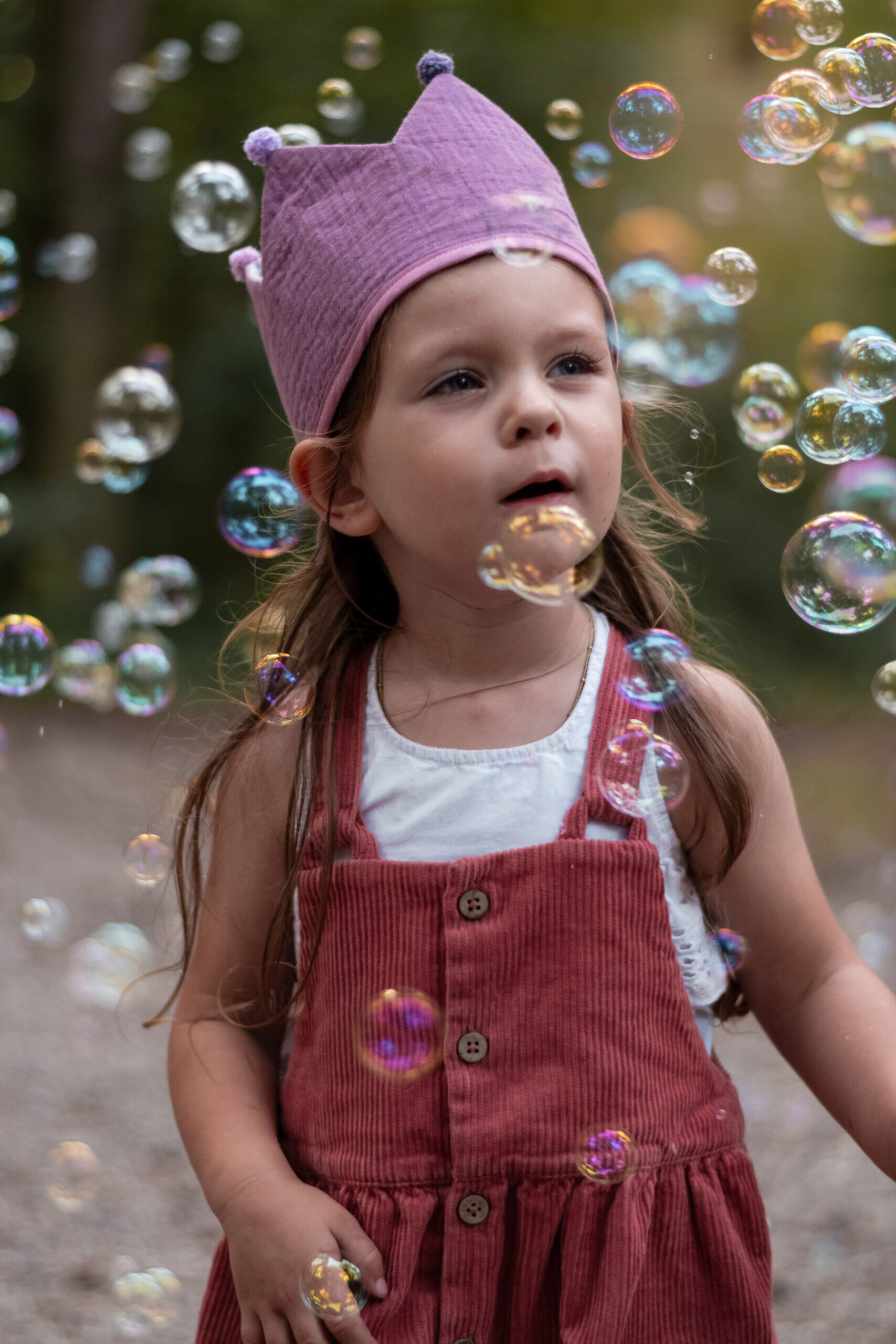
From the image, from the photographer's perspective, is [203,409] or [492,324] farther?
[203,409]

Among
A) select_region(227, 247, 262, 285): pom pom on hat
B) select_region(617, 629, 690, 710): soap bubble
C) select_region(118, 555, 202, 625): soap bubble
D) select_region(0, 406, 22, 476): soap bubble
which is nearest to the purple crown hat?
select_region(227, 247, 262, 285): pom pom on hat

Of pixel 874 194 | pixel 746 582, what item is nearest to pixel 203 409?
pixel 746 582

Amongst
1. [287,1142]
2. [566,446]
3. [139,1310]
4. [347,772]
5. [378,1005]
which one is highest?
[566,446]

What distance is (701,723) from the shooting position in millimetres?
1475

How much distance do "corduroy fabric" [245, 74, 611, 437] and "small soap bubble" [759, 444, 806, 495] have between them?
2.09 feet

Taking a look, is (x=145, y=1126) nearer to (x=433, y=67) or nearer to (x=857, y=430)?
(x=857, y=430)

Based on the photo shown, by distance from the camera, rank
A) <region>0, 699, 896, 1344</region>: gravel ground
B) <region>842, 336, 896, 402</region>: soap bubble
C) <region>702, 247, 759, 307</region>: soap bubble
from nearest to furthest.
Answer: <region>842, 336, 896, 402</region>: soap bubble, <region>702, 247, 759, 307</region>: soap bubble, <region>0, 699, 896, 1344</region>: gravel ground

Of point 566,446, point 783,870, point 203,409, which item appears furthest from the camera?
point 203,409

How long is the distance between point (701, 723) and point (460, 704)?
26 centimetres

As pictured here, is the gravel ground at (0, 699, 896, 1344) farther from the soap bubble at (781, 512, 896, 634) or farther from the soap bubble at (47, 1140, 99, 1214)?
the soap bubble at (781, 512, 896, 634)

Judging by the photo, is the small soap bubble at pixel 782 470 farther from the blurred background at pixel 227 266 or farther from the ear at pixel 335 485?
the blurred background at pixel 227 266

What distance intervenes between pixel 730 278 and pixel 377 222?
0.96 m

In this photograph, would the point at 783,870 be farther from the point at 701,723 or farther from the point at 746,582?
the point at 746,582

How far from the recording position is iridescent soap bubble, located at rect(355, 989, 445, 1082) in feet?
4.39
